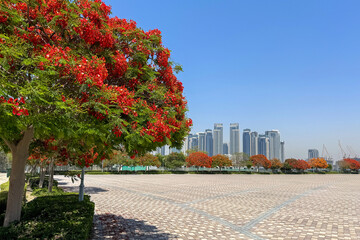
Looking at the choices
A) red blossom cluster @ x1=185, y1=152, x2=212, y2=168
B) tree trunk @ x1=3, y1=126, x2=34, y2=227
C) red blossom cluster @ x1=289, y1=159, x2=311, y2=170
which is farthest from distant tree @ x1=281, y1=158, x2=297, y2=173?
tree trunk @ x1=3, y1=126, x2=34, y2=227

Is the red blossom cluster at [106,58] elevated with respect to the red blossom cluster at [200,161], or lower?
elevated

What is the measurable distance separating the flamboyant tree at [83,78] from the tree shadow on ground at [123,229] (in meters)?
3.93

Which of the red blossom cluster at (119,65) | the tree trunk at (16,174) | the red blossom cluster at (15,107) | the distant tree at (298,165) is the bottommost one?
the distant tree at (298,165)

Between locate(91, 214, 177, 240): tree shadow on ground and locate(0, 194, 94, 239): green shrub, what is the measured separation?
879mm

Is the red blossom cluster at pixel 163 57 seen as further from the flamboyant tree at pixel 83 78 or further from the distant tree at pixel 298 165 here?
the distant tree at pixel 298 165

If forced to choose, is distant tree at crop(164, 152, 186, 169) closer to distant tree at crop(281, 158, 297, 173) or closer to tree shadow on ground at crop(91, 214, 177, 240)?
distant tree at crop(281, 158, 297, 173)

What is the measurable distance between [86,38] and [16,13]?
1.23 metres

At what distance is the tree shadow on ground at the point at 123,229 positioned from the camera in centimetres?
850

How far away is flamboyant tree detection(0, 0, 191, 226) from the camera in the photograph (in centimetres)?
411

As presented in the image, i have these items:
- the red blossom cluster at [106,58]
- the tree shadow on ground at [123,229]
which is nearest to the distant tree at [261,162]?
the tree shadow on ground at [123,229]

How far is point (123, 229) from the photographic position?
9.45 m

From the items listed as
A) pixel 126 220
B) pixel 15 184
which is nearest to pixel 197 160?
pixel 126 220

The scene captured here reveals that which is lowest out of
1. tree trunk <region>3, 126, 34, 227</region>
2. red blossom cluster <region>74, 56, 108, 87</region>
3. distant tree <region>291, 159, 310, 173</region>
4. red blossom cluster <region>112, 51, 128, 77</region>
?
distant tree <region>291, 159, 310, 173</region>

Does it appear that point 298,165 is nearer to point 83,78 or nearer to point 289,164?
point 289,164
